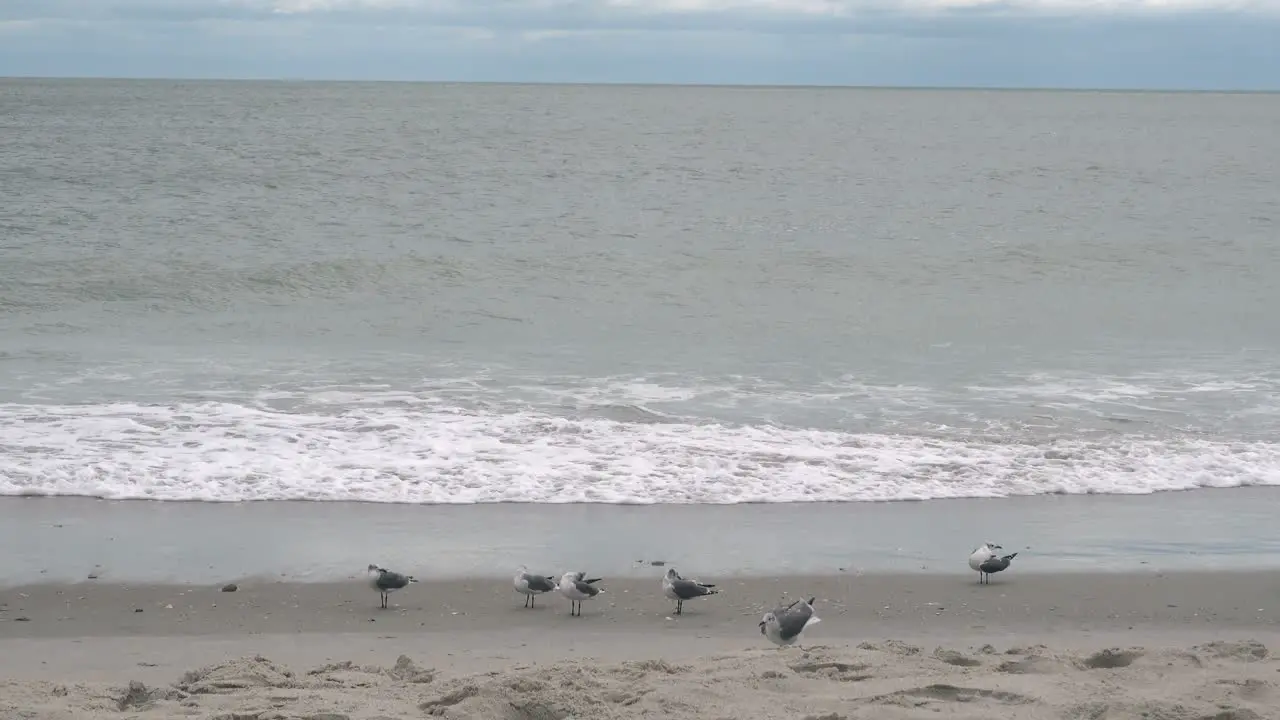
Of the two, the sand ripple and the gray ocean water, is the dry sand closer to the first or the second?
the sand ripple

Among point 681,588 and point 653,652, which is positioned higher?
point 681,588

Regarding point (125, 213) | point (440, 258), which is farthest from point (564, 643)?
point (125, 213)

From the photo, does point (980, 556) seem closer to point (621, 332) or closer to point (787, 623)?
point (787, 623)

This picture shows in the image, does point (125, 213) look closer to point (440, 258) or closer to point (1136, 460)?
point (440, 258)

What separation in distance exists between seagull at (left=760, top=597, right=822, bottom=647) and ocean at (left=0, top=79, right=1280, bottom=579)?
3.47 metres

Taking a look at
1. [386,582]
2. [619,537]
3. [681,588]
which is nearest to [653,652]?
[681,588]

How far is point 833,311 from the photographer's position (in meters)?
21.4

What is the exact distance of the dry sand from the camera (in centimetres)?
555

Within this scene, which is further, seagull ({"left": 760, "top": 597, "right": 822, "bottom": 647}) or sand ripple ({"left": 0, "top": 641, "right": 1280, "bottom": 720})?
seagull ({"left": 760, "top": 597, "right": 822, "bottom": 647})

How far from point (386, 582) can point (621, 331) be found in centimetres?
1198

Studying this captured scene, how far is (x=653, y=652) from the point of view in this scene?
22.7 ft

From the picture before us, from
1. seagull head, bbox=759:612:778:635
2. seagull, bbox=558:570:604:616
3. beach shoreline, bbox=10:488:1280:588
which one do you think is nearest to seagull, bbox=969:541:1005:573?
beach shoreline, bbox=10:488:1280:588

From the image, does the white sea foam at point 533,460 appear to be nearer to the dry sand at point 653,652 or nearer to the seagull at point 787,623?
the dry sand at point 653,652

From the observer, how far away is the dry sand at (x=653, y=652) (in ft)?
18.2
